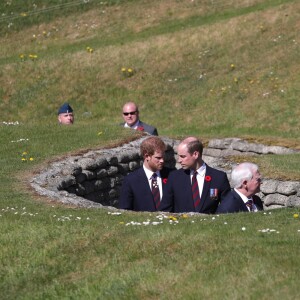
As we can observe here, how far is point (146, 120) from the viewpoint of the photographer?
35969 mm

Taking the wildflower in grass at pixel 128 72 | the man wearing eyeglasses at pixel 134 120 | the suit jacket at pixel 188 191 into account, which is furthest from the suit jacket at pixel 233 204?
the wildflower in grass at pixel 128 72

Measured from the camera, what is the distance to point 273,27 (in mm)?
40188

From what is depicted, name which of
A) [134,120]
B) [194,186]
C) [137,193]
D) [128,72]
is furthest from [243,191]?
[128,72]

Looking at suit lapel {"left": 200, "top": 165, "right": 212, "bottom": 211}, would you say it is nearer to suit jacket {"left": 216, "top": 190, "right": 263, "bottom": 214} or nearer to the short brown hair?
suit jacket {"left": 216, "top": 190, "right": 263, "bottom": 214}

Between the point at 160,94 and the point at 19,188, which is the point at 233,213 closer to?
the point at 19,188

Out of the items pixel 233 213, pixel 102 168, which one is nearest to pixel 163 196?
pixel 233 213

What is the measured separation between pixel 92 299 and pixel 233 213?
14.3 feet

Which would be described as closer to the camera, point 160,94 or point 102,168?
point 102,168

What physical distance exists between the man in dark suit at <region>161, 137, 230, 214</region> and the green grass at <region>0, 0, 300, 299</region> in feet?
4.94

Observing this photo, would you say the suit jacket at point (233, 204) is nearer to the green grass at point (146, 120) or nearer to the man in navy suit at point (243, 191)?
the man in navy suit at point (243, 191)

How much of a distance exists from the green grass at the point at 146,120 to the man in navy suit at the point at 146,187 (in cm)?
156

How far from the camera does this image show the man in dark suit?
16.5 meters

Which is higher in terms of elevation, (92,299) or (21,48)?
(21,48)

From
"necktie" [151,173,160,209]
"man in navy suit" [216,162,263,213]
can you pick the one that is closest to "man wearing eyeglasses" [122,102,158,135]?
"necktie" [151,173,160,209]
